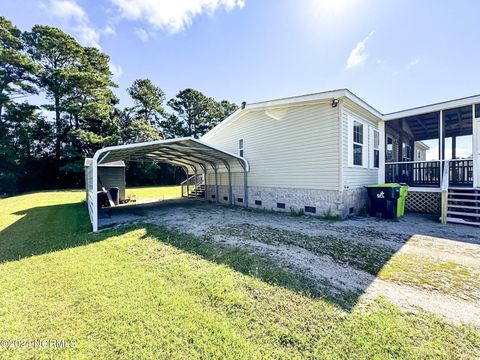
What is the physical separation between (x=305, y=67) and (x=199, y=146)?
6.67m

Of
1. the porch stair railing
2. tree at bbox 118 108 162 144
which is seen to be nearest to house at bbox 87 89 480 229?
the porch stair railing

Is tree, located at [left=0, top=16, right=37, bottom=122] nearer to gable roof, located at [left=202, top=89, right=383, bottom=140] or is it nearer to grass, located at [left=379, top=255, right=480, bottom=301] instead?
gable roof, located at [left=202, top=89, right=383, bottom=140]

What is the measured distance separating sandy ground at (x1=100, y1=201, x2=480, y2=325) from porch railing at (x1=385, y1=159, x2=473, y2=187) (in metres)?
1.77

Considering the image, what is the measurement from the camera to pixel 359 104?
776cm

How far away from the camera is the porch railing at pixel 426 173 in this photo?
8.28 metres

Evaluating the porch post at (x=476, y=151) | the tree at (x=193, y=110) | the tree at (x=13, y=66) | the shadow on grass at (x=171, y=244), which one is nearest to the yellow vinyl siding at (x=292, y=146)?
the shadow on grass at (x=171, y=244)

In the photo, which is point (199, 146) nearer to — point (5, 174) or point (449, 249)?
point (449, 249)

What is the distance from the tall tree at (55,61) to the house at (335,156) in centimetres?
1913

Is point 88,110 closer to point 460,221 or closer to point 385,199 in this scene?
point 385,199

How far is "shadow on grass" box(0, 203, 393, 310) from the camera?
3.08m

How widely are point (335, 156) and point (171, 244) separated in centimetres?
601

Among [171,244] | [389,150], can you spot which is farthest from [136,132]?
[389,150]

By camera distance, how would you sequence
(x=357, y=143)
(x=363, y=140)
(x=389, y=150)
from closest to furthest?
1. (x=357, y=143)
2. (x=363, y=140)
3. (x=389, y=150)

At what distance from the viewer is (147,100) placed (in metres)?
31.2
